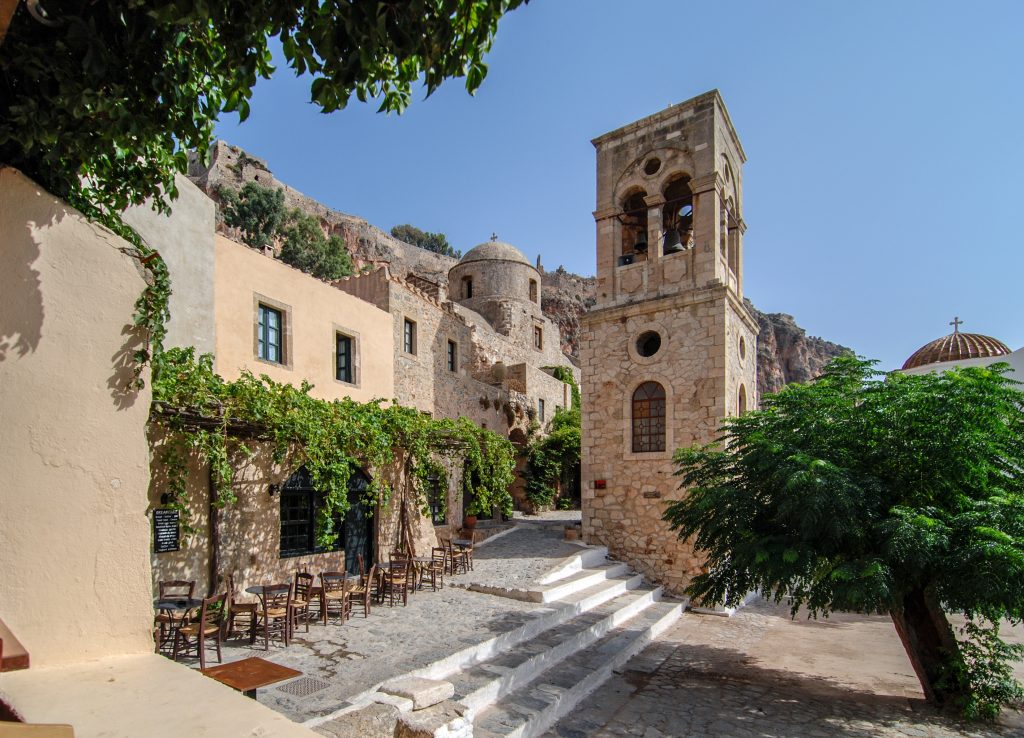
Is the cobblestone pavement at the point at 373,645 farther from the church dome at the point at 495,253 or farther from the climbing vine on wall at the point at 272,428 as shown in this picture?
the church dome at the point at 495,253

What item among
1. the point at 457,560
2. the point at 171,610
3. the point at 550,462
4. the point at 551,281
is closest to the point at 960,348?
the point at 550,462

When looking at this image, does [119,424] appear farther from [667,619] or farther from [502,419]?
[502,419]

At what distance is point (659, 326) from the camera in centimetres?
1402

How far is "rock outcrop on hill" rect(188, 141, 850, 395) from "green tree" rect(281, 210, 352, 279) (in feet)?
21.9

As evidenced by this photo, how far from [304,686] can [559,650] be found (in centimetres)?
397

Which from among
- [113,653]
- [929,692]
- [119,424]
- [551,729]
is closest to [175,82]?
[119,424]

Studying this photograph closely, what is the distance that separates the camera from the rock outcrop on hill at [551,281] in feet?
153

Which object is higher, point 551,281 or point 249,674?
point 551,281

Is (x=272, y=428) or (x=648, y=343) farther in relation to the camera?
(x=648, y=343)

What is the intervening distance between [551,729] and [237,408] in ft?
19.2

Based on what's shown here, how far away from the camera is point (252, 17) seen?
286 centimetres

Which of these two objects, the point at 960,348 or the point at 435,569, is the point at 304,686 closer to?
the point at 435,569

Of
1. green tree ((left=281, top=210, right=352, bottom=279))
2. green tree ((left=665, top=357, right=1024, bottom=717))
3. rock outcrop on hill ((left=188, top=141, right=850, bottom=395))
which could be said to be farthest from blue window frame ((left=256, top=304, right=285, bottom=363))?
rock outcrop on hill ((left=188, top=141, right=850, bottom=395))

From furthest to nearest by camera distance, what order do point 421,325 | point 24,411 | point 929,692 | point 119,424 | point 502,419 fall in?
point 502,419, point 421,325, point 929,692, point 119,424, point 24,411
